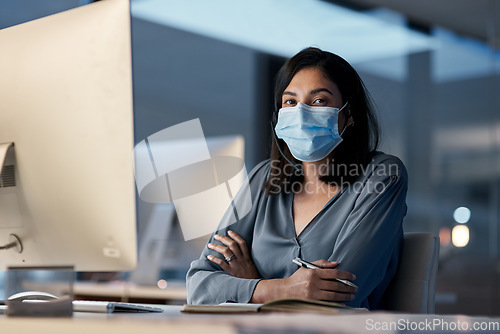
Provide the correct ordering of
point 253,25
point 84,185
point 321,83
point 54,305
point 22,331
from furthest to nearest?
1. point 253,25
2. point 321,83
3. point 84,185
4. point 54,305
5. point 22,331

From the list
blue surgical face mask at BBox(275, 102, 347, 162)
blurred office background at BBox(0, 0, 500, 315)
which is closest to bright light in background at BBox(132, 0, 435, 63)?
blurred office background at BBox(0, 0, 500, 315)

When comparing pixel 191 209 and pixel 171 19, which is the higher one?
pixel 171 19

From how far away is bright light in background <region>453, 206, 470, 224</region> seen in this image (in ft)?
13.6

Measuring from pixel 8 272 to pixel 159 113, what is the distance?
3866 millimetres

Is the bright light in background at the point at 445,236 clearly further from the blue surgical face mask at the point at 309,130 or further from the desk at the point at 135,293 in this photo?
the blue surgical face mask at the point at 309,130

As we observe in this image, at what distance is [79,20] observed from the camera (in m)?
1.18

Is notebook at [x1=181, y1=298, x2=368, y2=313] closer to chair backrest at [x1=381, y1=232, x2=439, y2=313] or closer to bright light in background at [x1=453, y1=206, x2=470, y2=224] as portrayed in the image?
chair backrest at [x1=381, y1=232, x2=439, y2=313]

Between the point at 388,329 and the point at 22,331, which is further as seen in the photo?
the point at 388,329

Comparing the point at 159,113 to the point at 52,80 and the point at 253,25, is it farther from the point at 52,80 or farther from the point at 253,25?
the point at 52,80

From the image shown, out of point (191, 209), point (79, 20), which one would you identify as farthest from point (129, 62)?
point (191, 209)

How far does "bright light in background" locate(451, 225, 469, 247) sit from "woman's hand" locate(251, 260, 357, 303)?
2764mm

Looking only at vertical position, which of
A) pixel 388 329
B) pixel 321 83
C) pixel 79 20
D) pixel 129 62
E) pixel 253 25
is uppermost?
pixel 253 25

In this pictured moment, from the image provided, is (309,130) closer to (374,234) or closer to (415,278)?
(374,234)

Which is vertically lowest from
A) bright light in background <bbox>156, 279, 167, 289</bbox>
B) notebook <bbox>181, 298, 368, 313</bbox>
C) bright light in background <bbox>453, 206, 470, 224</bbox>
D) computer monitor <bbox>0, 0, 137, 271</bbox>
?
notebook <bbox>181, 298, 368, 313</bbox>
